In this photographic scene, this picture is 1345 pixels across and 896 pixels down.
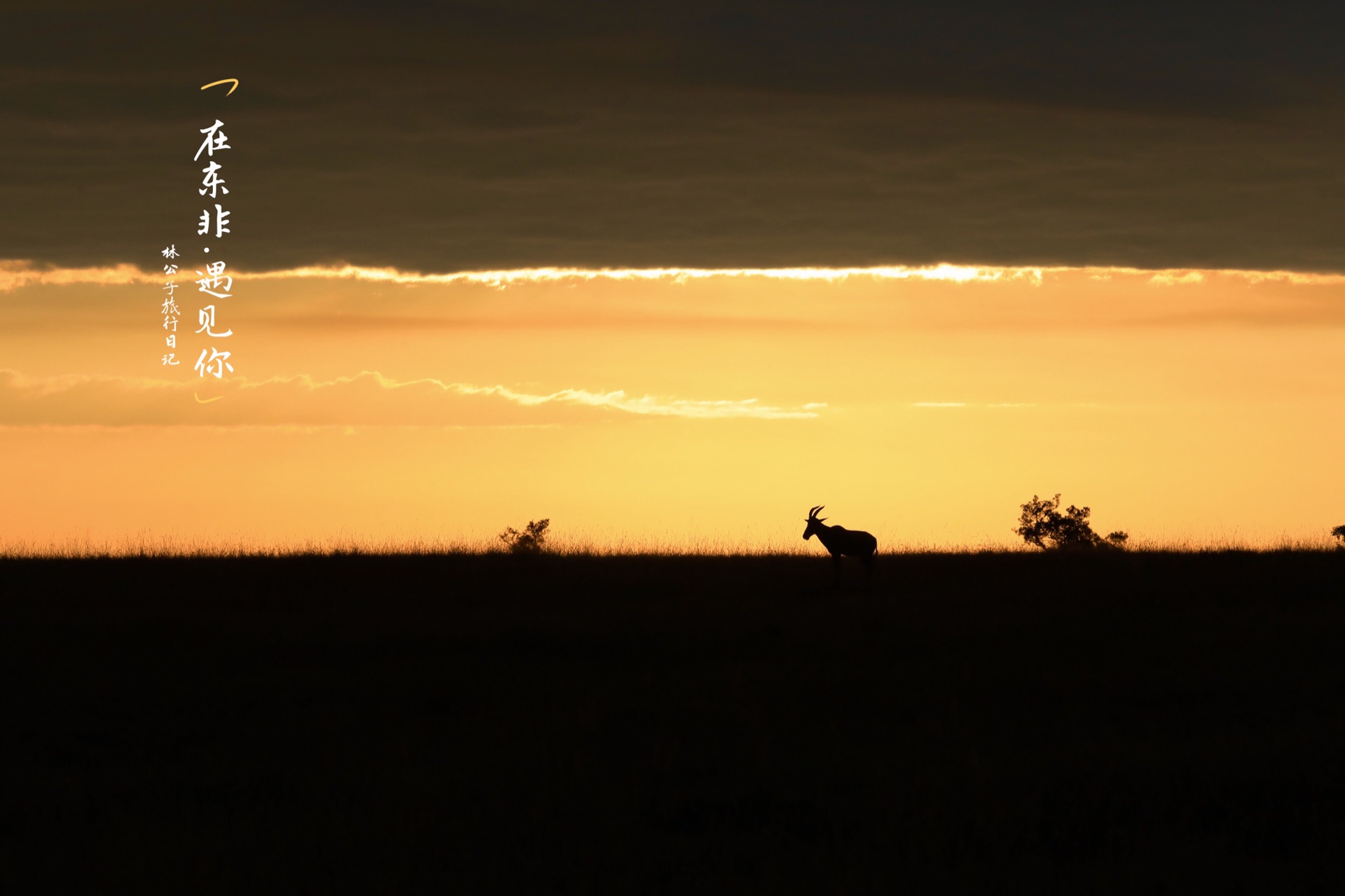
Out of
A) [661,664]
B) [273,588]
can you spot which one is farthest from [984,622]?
[273,588]

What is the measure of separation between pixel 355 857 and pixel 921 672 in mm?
9020

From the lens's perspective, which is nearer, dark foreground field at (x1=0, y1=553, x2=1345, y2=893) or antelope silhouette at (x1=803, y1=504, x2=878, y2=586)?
dark foreground field at (x1=0, y1=553, x2=1345, y2=893)

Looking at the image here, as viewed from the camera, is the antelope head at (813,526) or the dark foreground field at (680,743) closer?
the dark foreground field at (680,743)

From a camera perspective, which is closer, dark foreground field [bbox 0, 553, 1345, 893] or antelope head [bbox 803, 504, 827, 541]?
dark foreground field [bbox 0, 553, 1345, 893]

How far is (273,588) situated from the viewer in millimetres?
25578

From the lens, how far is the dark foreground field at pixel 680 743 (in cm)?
867

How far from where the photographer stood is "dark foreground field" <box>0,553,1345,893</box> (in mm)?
8672

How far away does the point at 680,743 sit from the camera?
12.2 m

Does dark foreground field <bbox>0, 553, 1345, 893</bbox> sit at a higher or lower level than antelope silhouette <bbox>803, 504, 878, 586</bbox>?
lower

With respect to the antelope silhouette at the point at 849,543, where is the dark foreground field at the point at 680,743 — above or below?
below

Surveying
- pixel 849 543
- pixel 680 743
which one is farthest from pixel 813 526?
pixel 680 743

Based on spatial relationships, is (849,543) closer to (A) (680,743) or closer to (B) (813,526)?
(B) (813,526)

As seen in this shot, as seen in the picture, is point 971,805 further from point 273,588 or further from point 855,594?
point 273,588

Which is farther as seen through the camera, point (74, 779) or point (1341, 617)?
point (1341, 617)
